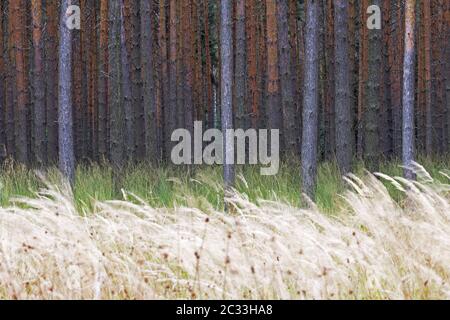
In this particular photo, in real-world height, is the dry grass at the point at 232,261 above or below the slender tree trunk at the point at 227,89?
below

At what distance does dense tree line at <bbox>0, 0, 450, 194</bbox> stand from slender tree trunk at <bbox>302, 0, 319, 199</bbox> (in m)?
0.01

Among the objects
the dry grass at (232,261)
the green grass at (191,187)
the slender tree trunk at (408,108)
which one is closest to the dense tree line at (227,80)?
the slender tree trunk at (408,108)

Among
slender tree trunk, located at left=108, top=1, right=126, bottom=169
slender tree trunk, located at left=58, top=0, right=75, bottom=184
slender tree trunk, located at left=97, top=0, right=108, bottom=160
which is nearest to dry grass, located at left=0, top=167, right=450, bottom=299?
slender tree trunk, located at left=58, top=0, right=75, bottom=184

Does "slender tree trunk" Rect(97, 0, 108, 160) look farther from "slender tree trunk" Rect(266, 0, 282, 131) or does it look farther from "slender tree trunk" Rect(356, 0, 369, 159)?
"slender tree trunk" Rect(356, 0, 369, 159)

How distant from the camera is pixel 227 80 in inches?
350

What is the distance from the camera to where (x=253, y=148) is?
53.5 ft

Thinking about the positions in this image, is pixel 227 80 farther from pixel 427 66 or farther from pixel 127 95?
pixel 427 66

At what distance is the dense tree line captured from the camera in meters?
9.70

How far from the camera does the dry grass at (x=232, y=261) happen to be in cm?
444

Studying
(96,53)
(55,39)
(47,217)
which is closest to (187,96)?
(55,39)

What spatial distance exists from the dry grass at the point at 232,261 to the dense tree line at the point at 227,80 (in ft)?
11.3

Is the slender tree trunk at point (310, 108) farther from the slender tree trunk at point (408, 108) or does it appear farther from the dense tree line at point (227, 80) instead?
the slender tree trunk at point (408, 108)
